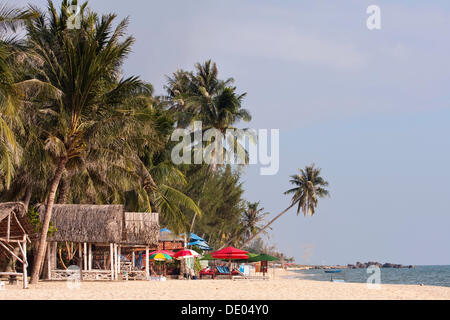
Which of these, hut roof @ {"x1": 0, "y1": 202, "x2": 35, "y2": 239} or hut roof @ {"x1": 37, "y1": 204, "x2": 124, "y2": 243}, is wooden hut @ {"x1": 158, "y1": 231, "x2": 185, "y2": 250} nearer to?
hut roof @ {"x1": 37, "y1": 204, "x2": 124, "y2": 243}

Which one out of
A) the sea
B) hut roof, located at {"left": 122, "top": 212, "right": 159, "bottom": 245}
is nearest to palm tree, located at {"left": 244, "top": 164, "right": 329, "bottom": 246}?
the sea

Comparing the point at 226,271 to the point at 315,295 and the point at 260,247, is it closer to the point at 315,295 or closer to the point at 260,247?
the point at 315,295

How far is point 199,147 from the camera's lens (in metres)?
39.4

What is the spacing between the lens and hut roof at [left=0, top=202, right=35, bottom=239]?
16.7 meters

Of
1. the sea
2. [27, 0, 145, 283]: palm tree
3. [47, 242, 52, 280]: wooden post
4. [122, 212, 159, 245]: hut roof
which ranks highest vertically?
[27, 0, 145, 283]: palm tree

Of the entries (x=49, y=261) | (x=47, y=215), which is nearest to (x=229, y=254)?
(x=49, y=261)

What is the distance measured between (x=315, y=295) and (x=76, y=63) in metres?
10.8

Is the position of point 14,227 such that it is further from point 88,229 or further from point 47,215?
point 88,229

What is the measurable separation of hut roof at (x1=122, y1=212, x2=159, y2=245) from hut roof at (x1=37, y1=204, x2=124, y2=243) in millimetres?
1815

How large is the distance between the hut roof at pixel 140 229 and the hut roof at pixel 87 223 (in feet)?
5.96

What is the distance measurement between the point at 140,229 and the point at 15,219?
9170mm

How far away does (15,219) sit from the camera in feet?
56.2
